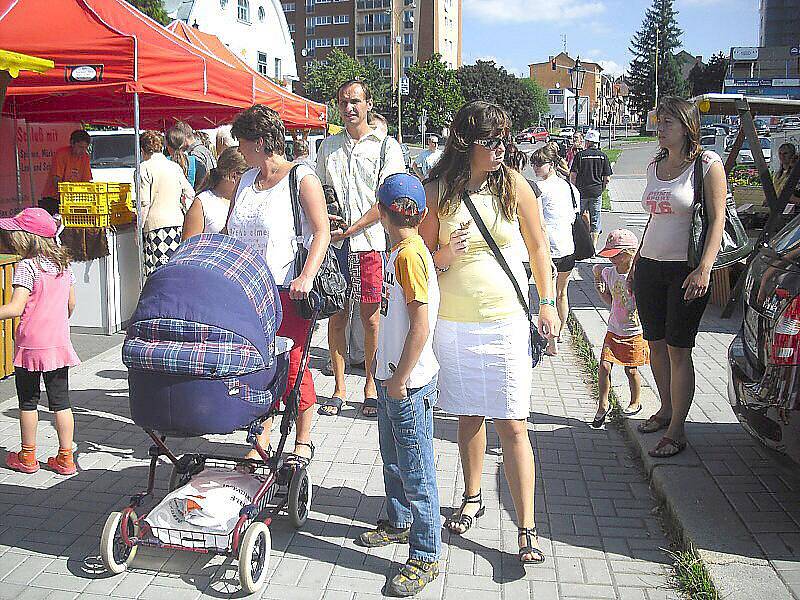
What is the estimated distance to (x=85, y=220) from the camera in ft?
27.8

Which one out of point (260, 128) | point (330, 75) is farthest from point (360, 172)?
point (330, 75)

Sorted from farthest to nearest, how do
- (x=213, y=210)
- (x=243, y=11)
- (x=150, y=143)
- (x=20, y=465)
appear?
(x=243, y=11), (x=150, y=143), (x=213, y=210), (x=20, y=465)

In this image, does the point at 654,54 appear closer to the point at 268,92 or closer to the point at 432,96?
the point at 432,96

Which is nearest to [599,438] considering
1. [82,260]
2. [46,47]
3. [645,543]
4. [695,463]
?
[695,463]

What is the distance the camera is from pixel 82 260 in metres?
8.47

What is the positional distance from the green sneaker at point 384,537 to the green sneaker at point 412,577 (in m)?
0.38

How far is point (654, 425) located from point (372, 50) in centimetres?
11636

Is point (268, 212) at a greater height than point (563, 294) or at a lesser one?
greater

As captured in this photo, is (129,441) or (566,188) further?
(566,188)

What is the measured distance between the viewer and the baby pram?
3.37 meters

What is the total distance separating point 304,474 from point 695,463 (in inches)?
93.9

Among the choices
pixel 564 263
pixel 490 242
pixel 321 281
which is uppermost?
pixel 490 242

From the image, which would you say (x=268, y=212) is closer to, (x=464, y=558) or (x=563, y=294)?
(x=464, y=558)

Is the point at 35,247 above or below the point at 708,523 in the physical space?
above
